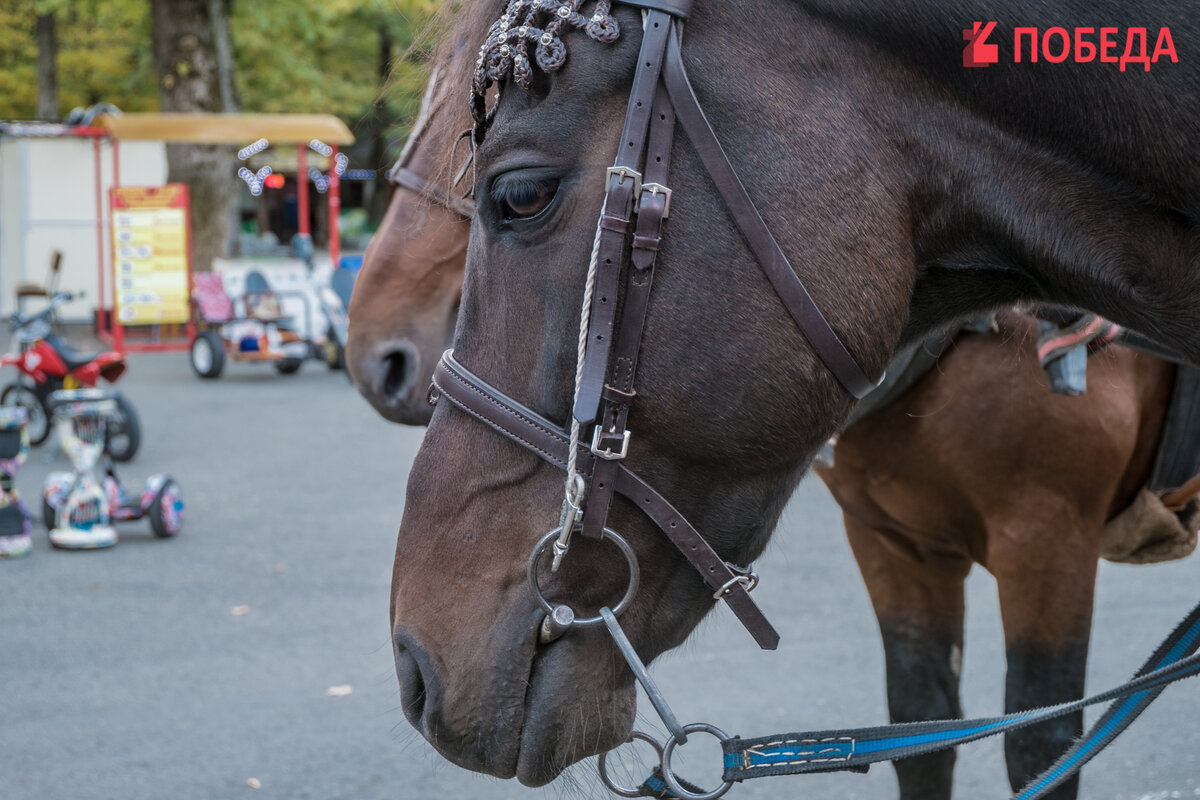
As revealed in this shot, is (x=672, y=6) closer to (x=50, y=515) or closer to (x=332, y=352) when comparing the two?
(x=50, y=515)

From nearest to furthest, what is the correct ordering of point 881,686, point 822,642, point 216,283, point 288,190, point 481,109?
point 481,109
point 881,686
point 822,642
point 216,283
point 288,190

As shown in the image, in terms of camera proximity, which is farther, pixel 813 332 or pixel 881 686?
pixel 881 686

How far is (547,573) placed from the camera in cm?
141

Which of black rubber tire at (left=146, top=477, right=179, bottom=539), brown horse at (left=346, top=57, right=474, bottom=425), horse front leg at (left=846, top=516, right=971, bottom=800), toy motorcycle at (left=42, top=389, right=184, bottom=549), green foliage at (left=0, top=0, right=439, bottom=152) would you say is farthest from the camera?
green foliage at (left=0, top=0, right=439, bottom=152)

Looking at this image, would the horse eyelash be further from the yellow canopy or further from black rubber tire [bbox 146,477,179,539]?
the yellow canopy

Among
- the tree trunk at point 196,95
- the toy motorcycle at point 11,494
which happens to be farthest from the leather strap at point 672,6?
the tree trunk at point 196,95

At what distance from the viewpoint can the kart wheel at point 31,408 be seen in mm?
9109

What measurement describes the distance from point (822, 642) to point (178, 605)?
10.00ft

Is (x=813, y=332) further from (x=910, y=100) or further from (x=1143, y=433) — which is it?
(x=1143, y=433)

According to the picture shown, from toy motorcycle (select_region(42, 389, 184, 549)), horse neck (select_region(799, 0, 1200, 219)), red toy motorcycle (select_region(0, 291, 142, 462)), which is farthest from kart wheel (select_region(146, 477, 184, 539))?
horse neck (select_region(799, 0, 1200, 219))

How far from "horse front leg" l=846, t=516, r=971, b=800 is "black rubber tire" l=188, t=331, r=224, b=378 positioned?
11.0m

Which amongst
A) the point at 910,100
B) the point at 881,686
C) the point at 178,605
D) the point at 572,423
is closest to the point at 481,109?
the point at 572,423

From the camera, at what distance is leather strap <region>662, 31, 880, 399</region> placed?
1326 mm

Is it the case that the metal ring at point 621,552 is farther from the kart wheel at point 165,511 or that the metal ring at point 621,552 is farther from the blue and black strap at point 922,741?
the kart wheel at point 165,511
